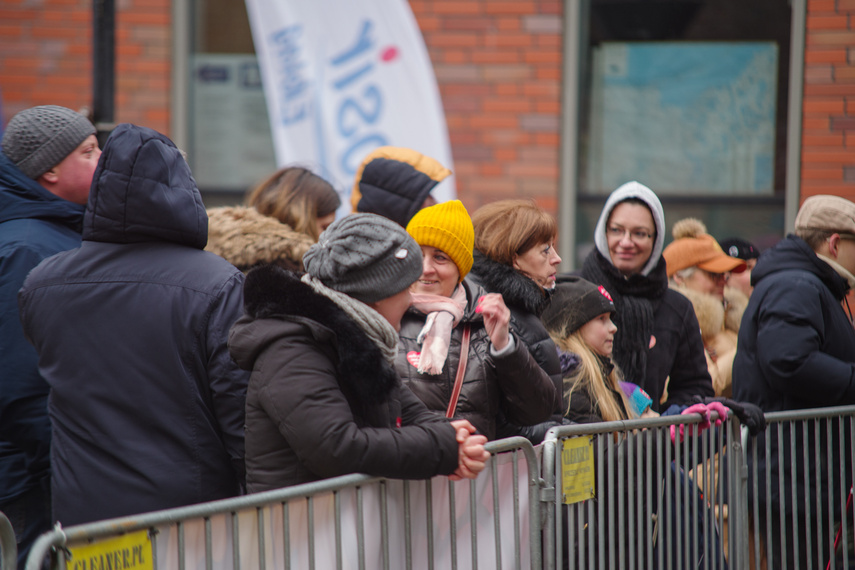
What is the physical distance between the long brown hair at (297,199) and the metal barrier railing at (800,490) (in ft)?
A: 6.85

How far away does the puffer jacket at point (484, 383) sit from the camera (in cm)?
260

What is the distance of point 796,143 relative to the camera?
674 cm

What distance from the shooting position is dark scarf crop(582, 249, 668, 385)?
3.70 metres

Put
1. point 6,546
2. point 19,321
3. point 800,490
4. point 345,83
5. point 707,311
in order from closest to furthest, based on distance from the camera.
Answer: point 6,546 → point 19,321 → point 800,490 → point 707,311 → point 345,83

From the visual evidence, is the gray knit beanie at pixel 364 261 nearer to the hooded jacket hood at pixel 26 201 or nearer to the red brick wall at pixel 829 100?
the hooded jacket hood at pixel 26 201

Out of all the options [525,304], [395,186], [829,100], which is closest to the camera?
[525,304]

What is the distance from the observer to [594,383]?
3205 millimetres

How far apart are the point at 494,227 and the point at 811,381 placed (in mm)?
1505

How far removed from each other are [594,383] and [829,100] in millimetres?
4582

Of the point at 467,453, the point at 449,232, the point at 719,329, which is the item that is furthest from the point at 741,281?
the point at 467,453

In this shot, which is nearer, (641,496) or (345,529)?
(345,529)

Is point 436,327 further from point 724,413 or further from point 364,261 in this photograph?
point 724,413

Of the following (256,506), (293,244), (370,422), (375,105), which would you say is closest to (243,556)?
(256,506)

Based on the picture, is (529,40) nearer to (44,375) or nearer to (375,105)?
(375,105)
